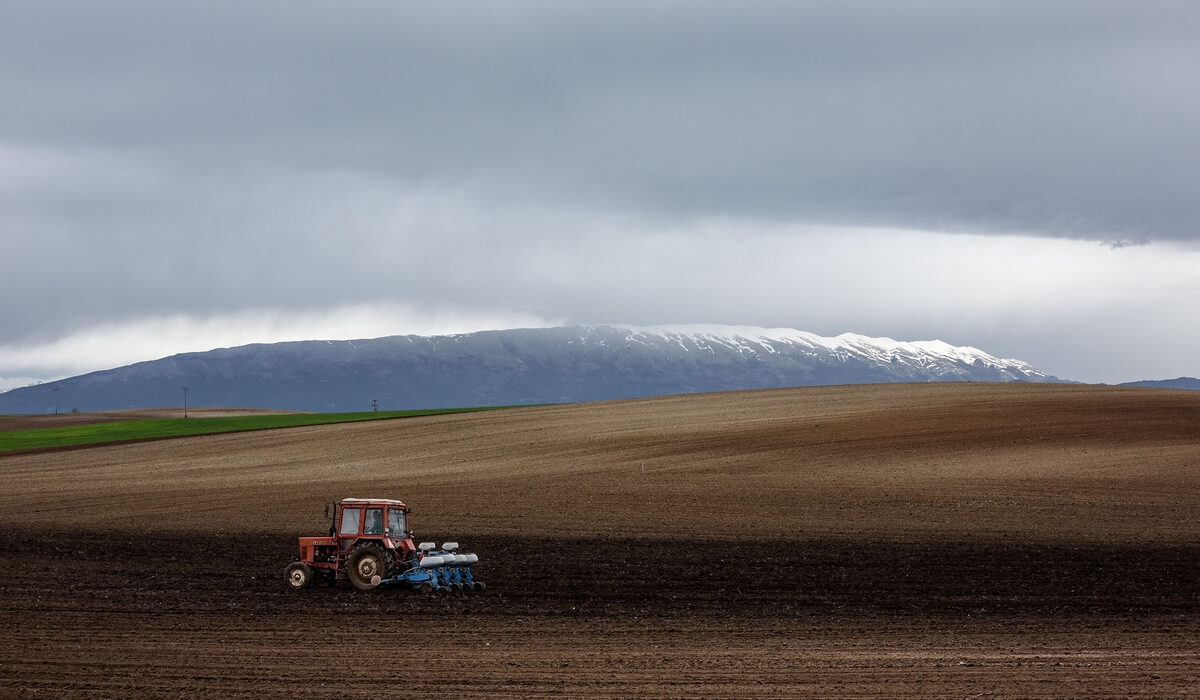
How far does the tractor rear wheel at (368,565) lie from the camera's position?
2578 centimetres

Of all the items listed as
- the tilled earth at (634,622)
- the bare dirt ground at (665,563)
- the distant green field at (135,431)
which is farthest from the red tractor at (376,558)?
the distant green field at (135,431)

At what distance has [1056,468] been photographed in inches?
1800

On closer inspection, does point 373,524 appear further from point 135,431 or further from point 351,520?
point 135,431

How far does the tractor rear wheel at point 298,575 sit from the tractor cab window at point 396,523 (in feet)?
6.78

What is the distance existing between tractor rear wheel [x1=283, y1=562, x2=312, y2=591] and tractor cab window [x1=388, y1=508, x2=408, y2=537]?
6.78ft

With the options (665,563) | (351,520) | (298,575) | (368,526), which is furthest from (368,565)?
(665,563)

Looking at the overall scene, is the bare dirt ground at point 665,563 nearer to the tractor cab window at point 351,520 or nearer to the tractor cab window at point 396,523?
the tractor cab window at point 351,520

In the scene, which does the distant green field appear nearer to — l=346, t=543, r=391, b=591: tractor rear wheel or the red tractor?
the red tractor

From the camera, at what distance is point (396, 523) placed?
27.1 m

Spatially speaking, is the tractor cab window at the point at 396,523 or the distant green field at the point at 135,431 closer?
the tractor cab window at the point at 396,523

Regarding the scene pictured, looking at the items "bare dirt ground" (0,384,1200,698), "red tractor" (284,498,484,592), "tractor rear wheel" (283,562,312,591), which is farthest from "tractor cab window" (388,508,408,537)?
"bare dirt ground" (0,384,1200,698)

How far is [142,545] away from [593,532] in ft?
43.5

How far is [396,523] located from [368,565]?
4.93ft

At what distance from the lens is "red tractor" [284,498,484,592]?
2552cm
